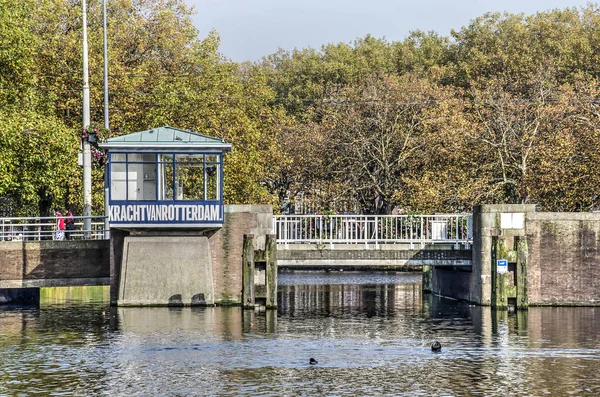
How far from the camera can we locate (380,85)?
80.9 metres

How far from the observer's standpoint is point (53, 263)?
47.7 meters

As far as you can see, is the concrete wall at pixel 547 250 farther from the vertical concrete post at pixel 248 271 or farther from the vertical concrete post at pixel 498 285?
the vertical concrete post at pixel 248 271

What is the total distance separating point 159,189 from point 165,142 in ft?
6.37

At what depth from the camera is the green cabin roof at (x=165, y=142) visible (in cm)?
4559

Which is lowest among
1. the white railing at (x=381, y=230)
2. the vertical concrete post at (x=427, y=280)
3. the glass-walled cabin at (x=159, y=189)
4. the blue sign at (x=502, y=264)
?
the vertical concrete post at (x=427, y=280)

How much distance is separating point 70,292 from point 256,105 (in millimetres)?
21516

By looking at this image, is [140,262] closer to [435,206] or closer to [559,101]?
[435,206]

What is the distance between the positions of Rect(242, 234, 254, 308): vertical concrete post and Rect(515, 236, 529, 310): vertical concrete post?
429 inches

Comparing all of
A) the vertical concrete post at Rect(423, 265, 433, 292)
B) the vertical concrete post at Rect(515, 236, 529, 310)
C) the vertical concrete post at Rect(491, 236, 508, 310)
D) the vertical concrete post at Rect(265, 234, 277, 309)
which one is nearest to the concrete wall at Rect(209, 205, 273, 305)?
the vertical concrete post at Rect(265, 234, 277, 309)

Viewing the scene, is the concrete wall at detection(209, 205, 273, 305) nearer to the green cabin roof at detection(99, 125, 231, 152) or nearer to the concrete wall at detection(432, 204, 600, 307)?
the green cabin roof at detection(99, 125, 231, 152)

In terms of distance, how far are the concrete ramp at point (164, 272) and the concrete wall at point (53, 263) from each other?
228cm

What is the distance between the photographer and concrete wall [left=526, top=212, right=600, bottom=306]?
47.4 meters

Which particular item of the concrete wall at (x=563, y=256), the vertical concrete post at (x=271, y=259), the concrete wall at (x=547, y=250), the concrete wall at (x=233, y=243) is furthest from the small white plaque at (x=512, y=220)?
the concrete wall at (x=233, y=243)

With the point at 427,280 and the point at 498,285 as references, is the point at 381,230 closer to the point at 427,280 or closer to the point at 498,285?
the point at 498,285
